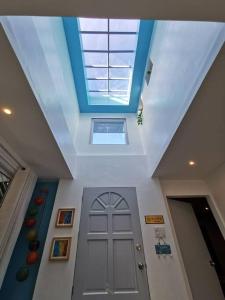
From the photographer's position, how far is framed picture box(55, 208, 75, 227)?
Result: 270 cm

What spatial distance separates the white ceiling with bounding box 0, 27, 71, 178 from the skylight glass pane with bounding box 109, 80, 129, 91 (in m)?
2.85

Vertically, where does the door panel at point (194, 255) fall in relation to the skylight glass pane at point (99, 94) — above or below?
below

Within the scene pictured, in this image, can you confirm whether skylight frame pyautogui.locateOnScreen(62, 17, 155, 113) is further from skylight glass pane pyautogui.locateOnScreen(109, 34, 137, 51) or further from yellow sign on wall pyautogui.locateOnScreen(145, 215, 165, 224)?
yellow sign on wall pyautogui.locateOnScreen(145, 215, 165, 224)

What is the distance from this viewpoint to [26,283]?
7.41ft

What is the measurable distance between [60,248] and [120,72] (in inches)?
160

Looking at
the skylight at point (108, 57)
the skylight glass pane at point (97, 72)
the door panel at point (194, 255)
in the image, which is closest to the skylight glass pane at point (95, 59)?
the skylight at point (108, 57)

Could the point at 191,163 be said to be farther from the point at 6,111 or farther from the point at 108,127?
the point at 6,111

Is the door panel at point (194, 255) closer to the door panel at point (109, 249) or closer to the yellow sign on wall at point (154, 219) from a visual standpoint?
the yellow sign on wall at point (154, 219)

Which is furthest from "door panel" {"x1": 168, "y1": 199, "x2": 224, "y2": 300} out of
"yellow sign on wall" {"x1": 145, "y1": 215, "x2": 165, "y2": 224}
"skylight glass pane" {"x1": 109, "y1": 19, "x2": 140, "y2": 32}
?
"skylight glass pane" {"x1": 109, "y1": 19, "x2": 140, "y2": 32}

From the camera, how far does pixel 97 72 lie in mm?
4320

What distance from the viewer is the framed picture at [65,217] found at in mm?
2703

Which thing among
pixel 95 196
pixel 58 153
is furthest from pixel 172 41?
pixel 95 196

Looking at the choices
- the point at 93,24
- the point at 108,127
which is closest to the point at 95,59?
the point at 93,24

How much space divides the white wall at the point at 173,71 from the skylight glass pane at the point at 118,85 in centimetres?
93
